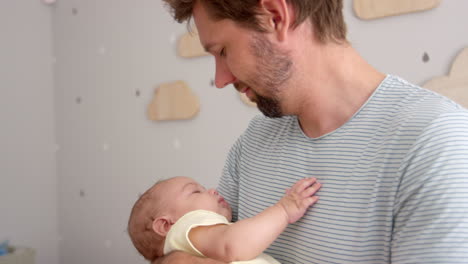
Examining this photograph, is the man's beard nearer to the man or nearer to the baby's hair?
the man

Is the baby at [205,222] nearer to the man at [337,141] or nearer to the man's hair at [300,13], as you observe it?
the man at [337,141]

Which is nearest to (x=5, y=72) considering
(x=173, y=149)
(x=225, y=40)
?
(x=173, y=149)

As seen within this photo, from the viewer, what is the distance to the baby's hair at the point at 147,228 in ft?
3.59

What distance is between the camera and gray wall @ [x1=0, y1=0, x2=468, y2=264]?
208 centimetres

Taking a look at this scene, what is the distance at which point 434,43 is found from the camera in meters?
1.41

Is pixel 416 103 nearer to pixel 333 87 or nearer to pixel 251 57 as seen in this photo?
pixel 333 87

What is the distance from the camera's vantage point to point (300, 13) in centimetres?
86

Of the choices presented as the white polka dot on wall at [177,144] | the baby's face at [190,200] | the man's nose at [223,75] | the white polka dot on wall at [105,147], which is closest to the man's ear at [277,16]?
the man's nose at [223,75]

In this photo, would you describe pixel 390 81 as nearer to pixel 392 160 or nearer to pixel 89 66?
pixel 392 160

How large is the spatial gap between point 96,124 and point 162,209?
150 cm

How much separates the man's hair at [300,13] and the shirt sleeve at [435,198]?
1.03 feet

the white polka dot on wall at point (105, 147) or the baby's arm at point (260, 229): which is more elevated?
the baby's arm at point (260, 229)

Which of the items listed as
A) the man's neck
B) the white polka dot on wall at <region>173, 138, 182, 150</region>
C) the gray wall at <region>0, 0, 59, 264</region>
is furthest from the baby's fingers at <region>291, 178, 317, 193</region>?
the gray wall at <region>0, 0, 59, 264</region>

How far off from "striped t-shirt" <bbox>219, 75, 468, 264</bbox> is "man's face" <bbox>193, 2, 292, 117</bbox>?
0.11 metres
